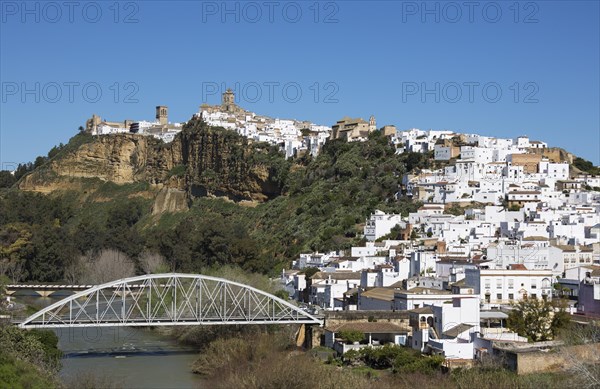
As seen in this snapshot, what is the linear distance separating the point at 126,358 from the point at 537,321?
15.2 m

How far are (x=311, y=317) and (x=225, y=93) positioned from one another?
8665cm

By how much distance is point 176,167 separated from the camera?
98.8 m

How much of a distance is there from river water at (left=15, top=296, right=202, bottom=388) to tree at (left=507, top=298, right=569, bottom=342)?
36.2ft

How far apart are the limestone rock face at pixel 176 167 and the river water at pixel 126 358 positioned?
40091 millimetres

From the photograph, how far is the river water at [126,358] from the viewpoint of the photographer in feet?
98.0

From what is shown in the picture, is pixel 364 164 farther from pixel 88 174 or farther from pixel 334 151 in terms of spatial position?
pixel 88 174

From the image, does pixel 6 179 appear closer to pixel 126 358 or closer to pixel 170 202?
pixel 170 202

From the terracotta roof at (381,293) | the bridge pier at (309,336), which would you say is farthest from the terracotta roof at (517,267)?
the bridge pier at (309,336)

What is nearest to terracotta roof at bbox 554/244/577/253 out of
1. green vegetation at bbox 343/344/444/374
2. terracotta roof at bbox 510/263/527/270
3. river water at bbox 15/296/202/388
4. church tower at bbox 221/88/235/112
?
terracotta roof at bbox 510/263/527/270

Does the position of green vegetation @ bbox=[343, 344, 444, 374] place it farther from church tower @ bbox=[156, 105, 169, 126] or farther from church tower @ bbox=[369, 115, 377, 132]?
church tower @ bbox=[156, 105, 169, 126]

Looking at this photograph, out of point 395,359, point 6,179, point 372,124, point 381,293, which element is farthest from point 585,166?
point 6,179

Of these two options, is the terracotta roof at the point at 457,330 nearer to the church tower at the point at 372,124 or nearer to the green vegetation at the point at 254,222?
the green vegetation at the point at 254,222

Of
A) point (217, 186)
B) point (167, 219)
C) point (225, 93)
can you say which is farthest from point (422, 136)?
point (225, 93)

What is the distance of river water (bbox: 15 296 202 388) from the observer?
98.0 ft
